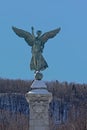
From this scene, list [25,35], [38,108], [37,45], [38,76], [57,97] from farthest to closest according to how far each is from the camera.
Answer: [57,97] → [25,35] → [37,45] → [38,76] → [38,108]

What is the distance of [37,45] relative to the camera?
51.4ft

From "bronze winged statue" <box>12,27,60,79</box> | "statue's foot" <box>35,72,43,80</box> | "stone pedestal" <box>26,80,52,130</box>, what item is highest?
"bronze winged statue" <box>12,27,60,79</box>

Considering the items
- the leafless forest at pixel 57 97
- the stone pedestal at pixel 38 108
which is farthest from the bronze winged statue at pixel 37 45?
the leafless forest at pixel 57 97

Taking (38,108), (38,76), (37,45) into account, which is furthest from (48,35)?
(38,108)

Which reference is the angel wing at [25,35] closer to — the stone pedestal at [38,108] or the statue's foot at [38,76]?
the statue's foot at [38,76]

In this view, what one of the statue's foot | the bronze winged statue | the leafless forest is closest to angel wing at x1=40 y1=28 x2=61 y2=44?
the bronze winged statue

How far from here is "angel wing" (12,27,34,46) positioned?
15.8m

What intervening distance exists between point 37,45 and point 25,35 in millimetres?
495

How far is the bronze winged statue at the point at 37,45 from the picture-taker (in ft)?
51.0

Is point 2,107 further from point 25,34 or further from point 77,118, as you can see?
point 25,34

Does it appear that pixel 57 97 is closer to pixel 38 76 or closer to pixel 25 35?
pixel 25 35

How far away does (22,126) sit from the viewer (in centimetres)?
4534

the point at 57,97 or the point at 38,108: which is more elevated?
the point at 57,97

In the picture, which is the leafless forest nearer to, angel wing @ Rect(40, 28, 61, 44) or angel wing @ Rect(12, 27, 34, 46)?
angel wing @ Rect(40, 28, 61, 44)
